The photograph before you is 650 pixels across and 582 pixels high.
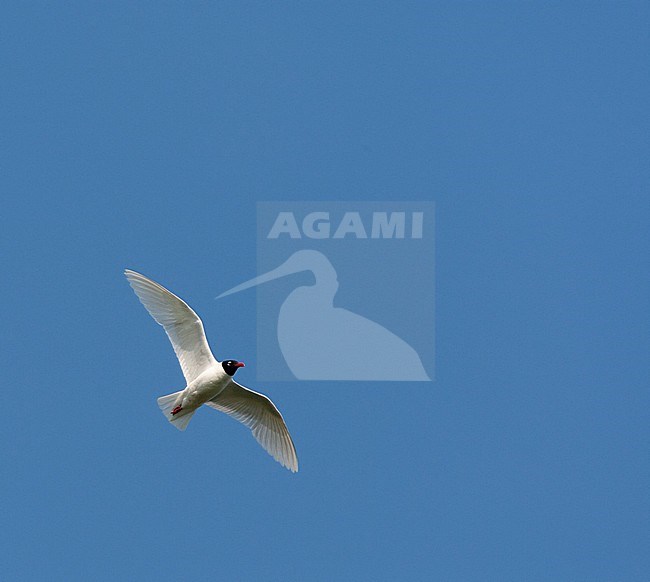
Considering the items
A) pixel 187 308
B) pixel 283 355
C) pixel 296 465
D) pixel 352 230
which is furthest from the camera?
pixel 352 230

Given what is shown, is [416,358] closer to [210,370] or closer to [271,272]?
[271,272]

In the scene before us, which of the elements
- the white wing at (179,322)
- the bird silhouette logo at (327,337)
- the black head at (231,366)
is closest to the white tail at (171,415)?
the white wing at (179,322)

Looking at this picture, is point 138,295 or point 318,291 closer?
point 138,295

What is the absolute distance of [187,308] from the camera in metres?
16.2

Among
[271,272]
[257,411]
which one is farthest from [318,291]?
[257,411]

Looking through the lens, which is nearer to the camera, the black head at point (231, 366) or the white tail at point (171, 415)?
the black head at point (231, 366)

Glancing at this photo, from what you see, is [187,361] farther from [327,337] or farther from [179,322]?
[327,337]

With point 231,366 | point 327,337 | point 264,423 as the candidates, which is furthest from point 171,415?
point 327,337

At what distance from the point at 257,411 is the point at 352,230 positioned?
467 centimetres

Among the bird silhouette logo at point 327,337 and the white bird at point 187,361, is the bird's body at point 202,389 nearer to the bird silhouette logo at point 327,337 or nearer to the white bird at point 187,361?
the white bird at point 187,361

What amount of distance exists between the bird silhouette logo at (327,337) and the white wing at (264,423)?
2148 millimetres

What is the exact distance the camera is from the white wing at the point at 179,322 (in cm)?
1631

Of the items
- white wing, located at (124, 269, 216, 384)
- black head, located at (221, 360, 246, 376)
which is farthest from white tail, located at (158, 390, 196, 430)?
black head, located at (221, 360, 246, 376)

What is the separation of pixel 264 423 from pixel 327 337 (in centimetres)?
300
